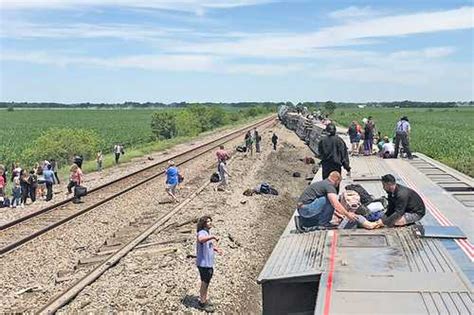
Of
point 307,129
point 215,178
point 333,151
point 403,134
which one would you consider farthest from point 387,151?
point 307,129

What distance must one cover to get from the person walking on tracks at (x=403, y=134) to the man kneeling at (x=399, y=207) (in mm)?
12288

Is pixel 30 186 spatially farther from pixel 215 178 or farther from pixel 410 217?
pixel 410 217

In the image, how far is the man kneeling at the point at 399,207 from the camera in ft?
29.7

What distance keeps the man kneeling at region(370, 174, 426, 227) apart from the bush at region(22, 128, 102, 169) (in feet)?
94.0

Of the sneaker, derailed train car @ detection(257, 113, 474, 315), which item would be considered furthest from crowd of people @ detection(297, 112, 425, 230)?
the sneaker

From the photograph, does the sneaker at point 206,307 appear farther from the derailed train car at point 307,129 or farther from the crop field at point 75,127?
the crop field at point 75,127

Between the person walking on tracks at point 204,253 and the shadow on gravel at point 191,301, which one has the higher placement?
the person walking on tracks at point 204,253

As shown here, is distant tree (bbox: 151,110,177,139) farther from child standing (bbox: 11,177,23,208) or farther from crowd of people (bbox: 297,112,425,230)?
crowd of people (bbox: 297,112,425,230)

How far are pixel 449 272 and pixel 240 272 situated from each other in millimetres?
5694

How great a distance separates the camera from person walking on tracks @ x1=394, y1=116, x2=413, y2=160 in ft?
69.6

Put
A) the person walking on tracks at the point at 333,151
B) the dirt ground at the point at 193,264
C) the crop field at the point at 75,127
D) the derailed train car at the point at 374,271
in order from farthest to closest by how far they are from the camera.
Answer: the crop field at the point at 75,127, the person walking on tracks at the point at 333,151, the dirt ground at the point at 193,264, the derailed train car at the point at 374,271

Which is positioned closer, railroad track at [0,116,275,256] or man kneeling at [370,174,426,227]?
man kneeling at [370,174,426,227]

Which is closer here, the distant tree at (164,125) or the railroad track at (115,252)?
the railroad track at (115,252)

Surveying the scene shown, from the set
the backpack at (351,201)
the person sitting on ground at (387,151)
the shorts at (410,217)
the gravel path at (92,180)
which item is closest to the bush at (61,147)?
the gravel path at (92,180)
